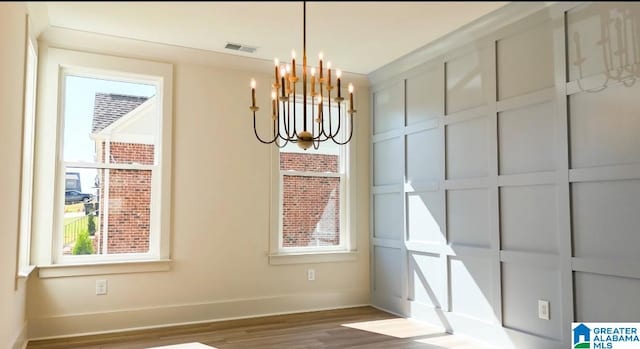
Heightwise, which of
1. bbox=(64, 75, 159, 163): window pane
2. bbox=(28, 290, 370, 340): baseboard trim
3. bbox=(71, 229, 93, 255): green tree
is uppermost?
bbox=(64, 75, 159, 163): window pane

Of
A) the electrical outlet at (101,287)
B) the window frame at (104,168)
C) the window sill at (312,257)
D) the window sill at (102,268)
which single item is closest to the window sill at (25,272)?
the window sill at (102,268)

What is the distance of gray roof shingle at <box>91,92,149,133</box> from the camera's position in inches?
140

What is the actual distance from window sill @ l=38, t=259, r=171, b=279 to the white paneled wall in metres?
2.02

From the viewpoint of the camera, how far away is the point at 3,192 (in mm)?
2215

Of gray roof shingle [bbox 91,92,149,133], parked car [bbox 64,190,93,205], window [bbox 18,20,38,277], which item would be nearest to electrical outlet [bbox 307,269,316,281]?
parked car [bbox 64,190,93,205]

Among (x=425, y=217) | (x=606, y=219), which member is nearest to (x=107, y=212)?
(x=425, y=217)

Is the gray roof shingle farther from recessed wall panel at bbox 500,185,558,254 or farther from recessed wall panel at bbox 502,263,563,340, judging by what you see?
recessed wall panel at bbox 502,263,563,340

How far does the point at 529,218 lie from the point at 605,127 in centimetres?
71

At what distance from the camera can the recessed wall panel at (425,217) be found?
3.59 meters

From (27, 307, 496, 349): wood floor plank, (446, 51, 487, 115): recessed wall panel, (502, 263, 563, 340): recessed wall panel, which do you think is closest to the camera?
(502, 263, 563, 340): recessed wall panel

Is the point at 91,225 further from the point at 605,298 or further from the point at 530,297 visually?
the point at 605,298

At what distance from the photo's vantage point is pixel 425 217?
Answer: 3.75 m

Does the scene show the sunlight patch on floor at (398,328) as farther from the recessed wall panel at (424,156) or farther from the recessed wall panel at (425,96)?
the recessed wall panel at (425,96)

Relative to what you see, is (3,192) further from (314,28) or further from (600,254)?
(600,254)
